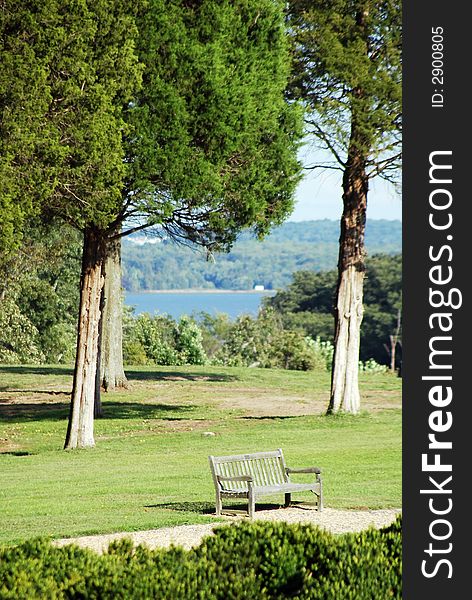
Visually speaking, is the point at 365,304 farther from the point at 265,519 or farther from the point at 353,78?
the point at 265,519

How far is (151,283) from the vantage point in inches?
5876

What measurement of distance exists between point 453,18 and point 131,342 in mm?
35015

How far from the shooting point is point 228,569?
6.68 meters

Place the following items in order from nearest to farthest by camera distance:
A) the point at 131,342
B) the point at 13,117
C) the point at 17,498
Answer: the point at 17,498, the point at 13,117, the point at 131,342

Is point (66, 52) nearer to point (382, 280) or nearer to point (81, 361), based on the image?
point (81, 361)

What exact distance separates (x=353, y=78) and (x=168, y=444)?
301 inches

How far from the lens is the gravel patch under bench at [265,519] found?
8906 millimetres

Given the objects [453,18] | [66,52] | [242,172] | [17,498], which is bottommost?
[17,498]

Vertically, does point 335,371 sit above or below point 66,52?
below

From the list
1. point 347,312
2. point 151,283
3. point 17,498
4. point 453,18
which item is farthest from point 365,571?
point 151,283

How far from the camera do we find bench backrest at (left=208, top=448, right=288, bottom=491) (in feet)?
36.3

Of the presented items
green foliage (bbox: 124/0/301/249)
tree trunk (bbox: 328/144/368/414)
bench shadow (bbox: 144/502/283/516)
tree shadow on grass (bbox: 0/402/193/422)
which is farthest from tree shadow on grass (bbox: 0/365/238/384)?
bench shadow (bbox: 144/502/283/516)

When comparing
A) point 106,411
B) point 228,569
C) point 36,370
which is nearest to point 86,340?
point 106,411

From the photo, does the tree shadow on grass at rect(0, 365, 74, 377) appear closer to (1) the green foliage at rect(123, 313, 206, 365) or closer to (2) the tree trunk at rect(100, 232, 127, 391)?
(2) the tree trunk at rect(100, 232, 127, 391)
